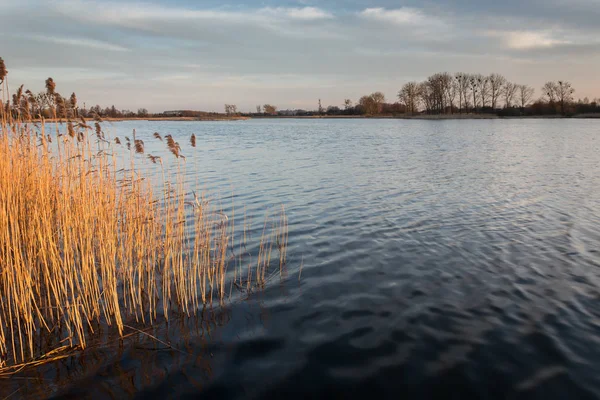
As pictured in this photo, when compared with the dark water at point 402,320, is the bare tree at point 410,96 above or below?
above

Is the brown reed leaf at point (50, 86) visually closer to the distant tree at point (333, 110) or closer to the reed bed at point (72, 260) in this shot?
the reed bed at point (72, 260)

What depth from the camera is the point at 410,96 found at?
4343 inches

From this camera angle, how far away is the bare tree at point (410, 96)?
358 feet

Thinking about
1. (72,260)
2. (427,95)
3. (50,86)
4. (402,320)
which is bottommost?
(402,320)

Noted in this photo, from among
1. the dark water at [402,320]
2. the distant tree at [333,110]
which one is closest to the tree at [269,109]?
the distant tree at [333,110]

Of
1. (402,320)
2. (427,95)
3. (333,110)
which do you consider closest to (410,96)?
(427,95)

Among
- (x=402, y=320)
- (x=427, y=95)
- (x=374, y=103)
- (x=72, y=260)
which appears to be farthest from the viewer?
(x=374, y=103)

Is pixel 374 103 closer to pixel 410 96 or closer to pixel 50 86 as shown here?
pixel 410 96

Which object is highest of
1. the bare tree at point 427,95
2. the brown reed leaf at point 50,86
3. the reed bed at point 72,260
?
the bare tree at point 427,95

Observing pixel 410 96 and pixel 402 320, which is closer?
pixel 402 320

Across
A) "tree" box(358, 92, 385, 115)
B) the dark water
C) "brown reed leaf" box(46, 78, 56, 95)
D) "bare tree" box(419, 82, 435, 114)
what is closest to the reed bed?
"brown reed leaf" box(46, 78, 56, 95)

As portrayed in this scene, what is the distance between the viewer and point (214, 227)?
9.33 meters

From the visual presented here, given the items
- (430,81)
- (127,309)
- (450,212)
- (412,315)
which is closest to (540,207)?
(450,212)

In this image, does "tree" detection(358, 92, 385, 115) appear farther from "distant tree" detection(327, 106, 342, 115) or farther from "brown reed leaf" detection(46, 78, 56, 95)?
"brown reed leaf" detection(46, 78, 56, 95)
